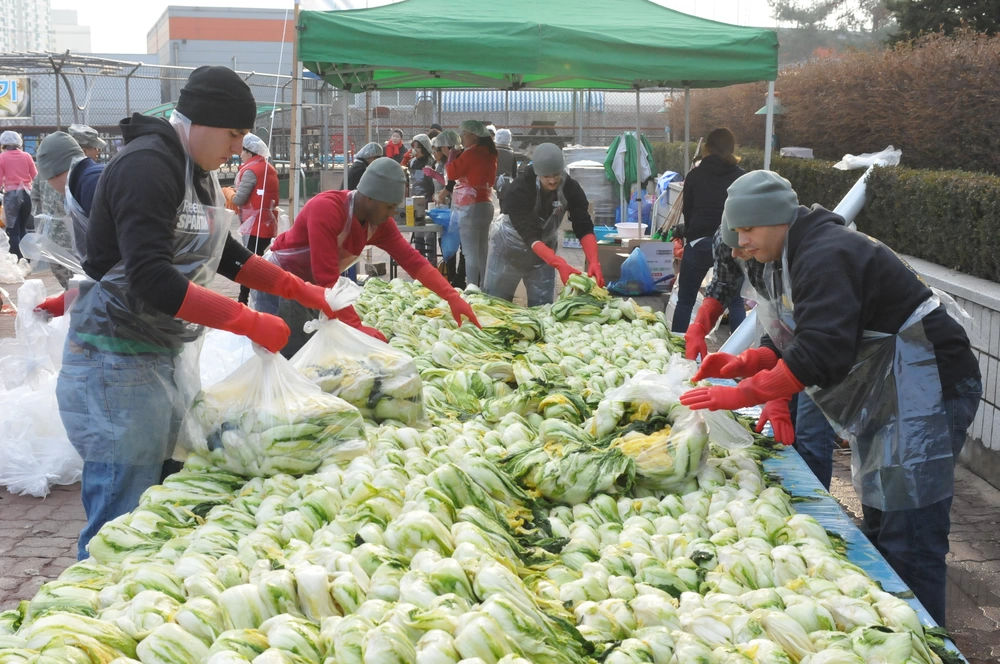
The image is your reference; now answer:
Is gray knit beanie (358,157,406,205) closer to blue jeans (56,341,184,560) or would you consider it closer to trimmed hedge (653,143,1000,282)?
blue jeans (56,341,184,560)

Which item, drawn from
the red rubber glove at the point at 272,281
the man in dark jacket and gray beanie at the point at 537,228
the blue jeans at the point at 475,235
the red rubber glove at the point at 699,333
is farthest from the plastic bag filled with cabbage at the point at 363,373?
the blue jeans at the point at 475,235

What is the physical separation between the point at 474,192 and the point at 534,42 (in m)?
2.65

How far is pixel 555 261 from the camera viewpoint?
266 inches

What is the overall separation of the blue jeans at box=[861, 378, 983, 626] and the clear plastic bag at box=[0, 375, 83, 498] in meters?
4.47

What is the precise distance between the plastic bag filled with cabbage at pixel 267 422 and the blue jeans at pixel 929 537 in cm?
191

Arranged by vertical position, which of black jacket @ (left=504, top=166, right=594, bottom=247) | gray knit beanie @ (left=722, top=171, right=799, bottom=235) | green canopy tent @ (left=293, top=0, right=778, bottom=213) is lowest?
black jacket @ (left=504, top=166, right=594, bottom=247)

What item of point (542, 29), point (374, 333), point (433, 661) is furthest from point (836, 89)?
point (433, 661)

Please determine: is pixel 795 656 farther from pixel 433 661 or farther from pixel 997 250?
pixel 997 250

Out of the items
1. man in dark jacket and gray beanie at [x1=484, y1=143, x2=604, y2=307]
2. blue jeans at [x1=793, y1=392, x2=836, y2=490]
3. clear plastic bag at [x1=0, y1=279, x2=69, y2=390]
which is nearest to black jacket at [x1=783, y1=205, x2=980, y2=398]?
blue jeans at [x1=793, y1=392, x2=836, y2=490]

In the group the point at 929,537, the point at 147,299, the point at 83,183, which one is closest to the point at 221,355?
the point at 83,183

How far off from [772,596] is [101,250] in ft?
7.42

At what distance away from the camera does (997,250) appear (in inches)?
230

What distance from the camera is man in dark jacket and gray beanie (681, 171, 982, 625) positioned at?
10.1 feet

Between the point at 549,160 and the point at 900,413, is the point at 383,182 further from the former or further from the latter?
the point at 900,413
